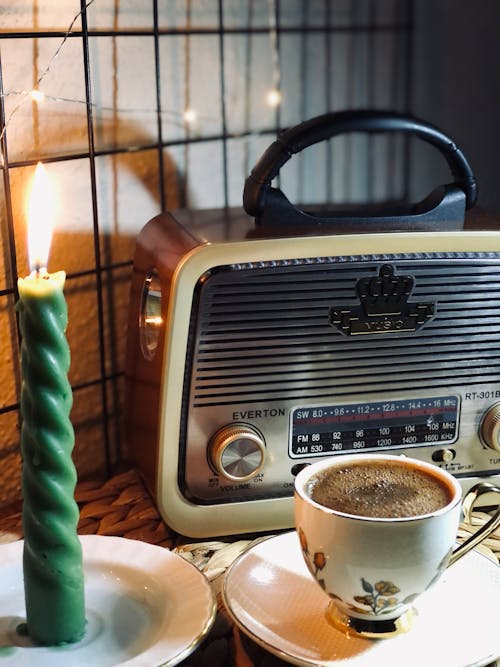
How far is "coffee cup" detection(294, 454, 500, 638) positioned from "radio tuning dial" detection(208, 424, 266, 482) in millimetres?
121

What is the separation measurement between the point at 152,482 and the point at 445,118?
0.64 metres

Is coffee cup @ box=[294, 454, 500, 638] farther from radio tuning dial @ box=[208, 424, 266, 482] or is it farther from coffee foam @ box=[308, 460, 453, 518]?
radio tuning dial @ box=[208, 424, 266, 482]

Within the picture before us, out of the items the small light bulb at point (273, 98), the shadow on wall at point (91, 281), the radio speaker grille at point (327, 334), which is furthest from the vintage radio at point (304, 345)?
the small light bulb at point (273, 98)

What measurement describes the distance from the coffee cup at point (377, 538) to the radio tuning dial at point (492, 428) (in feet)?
0.62

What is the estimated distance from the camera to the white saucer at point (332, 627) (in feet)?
2.05

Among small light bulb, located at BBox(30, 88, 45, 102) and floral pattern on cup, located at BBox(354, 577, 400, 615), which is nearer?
floral pattern on cup, located at BBox(354, 577, 400, 615)

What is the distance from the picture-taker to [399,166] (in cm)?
126

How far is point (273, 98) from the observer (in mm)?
1125

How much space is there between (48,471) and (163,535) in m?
0.24

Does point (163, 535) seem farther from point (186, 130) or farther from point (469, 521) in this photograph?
point (186, 130)

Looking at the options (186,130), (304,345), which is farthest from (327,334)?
(186,130)

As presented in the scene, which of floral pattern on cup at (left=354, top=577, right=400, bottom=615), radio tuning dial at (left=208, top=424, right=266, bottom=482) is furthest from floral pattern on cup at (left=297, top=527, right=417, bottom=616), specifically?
radio tuning dial at (left=208, top=424, right=266, bottom=482)

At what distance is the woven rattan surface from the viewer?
26.5 inches

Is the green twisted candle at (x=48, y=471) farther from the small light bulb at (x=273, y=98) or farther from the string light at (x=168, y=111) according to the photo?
the small light bulb at (x=273, y=98)
